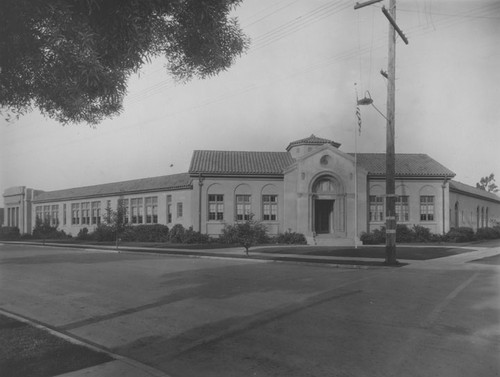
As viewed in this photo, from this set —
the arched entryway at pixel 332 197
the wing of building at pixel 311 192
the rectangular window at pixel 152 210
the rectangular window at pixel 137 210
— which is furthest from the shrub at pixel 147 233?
the arched entryway at pixel 332 197

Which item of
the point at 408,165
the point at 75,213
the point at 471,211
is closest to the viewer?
the point at 408,165

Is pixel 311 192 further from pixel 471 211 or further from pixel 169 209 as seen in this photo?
pixel 471 211

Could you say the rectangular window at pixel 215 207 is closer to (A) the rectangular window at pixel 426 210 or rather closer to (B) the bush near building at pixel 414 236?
(B) the bush near building at pixel 414 236

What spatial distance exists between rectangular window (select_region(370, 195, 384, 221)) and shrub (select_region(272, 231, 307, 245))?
Answer: 6.37 meters

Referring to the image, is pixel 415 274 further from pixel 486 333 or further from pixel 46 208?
pixel 46 208

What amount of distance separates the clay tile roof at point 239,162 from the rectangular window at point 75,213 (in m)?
22.1

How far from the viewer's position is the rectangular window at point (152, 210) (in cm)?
4244

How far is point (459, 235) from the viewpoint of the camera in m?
33.8

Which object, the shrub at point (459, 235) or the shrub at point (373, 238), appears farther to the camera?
the shrub at point (459, 235)

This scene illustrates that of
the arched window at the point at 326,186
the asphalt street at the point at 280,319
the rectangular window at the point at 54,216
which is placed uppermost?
the arched window at the point at 326,186

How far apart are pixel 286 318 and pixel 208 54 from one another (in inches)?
189

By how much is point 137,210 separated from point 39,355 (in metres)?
39.9

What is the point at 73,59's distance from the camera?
14.9ft

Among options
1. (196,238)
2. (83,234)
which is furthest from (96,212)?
(196,238)
